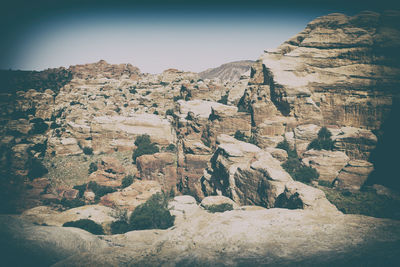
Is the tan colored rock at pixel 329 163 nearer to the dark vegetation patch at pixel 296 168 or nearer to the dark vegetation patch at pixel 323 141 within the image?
the dark vegetation patch at pixel 296 168

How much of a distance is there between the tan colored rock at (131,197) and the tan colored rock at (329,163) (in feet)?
78.1

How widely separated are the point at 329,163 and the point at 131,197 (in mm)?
28590

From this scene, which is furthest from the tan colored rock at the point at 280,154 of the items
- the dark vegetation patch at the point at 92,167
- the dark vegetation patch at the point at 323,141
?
the dark vegetation patch at the point at 92,167

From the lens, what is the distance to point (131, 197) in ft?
95.1

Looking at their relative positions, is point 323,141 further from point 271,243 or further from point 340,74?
point 271,243

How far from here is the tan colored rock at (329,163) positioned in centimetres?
2927

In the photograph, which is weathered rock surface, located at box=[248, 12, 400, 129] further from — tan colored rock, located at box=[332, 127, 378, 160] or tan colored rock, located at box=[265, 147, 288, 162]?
tan colored rock, located at box=[265, 147, 288, 162]

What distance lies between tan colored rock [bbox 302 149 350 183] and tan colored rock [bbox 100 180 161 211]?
2381 cm

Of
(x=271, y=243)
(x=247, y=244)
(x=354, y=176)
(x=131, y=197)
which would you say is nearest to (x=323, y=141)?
(x=354, y=176)

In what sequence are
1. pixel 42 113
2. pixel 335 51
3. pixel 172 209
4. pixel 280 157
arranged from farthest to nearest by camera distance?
1. pixel 42 113
2. pixel 335 51
3. pixel 280 157
4. pixel 172 209

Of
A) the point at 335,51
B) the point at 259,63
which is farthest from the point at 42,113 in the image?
the point at 335,51

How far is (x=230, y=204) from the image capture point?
2533 centimetres

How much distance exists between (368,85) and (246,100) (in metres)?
20.7

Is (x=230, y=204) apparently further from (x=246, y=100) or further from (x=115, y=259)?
(x=246, y=100)
